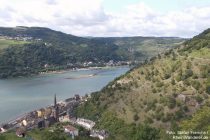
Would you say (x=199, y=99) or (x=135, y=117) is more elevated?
(x=199, y=99)

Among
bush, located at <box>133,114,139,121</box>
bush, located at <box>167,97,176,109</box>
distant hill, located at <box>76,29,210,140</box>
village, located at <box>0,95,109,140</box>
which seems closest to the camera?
distant hill, located at <box>76,29,210,140</box>

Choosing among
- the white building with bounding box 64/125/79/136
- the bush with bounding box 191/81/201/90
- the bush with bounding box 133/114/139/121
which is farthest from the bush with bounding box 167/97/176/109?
the white building with bounding box 64/125/79/136

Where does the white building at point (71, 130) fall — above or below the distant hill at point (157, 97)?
below

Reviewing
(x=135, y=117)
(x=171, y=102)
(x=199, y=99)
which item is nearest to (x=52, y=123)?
(x=135, y=117)

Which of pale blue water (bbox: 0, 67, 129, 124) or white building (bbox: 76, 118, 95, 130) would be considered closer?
white building (bbox: 76, 118, 95, 130)

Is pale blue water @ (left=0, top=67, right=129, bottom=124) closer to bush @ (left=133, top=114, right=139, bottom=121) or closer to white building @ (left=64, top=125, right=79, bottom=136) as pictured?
white building @ (left=64, top=125, right=79, bottom=136)

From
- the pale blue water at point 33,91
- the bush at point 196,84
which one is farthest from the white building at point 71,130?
the pale blue water at point 33,91

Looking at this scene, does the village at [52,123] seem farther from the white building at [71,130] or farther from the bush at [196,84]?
the bush at [196,84]

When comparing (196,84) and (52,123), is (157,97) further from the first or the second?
(52,123)
